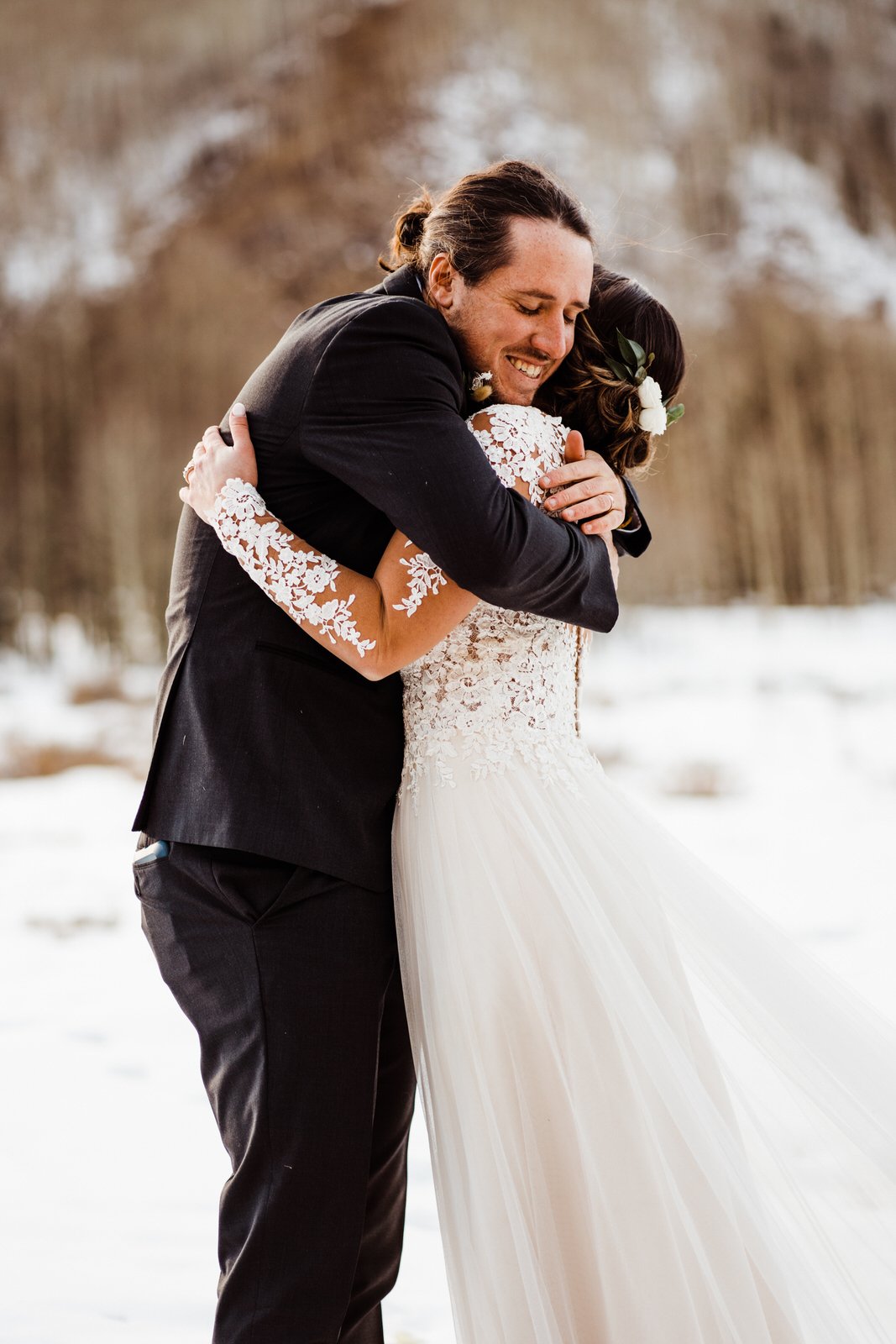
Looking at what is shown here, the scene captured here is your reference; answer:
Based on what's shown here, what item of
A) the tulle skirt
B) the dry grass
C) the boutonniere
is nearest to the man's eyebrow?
the boutonniere

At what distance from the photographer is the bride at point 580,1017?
1.54 meters

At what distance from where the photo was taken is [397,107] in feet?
61.6

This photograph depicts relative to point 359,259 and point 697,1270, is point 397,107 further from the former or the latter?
point 697,1270

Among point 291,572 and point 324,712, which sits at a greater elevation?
point 291,572

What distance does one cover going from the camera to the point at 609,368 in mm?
1852

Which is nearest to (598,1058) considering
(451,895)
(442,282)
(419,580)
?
(451,895)

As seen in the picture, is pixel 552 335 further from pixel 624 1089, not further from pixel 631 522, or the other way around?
pixel 624 1089

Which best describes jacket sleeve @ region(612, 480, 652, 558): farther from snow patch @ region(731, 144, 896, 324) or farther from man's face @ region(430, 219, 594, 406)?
snow patch @ region(731, 144, 896, 324)

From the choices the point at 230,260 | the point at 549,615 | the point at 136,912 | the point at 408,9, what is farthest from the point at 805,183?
the point at 549,615

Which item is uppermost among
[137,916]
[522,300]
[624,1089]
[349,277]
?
[349,277]

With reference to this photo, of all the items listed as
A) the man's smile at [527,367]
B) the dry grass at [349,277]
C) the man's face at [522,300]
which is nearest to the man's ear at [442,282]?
the man's face at [522,300]

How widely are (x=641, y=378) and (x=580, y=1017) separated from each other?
0.92 metres

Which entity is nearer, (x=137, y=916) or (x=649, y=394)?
(x=649, y=394)

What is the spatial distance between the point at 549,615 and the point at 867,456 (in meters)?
16.3
